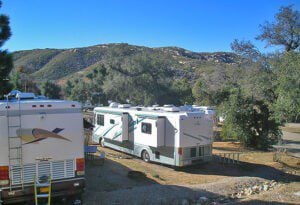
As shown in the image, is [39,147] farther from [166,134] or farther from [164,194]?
[166,134]

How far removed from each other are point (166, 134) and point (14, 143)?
8.70 meters

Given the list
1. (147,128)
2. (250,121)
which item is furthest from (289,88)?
(250,121)

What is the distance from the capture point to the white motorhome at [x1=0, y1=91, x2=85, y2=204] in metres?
8.32

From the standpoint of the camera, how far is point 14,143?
27.5 ft

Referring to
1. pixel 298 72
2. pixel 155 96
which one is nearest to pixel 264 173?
pixel 298 72

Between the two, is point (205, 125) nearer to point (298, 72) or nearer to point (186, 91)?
point (298, 72)

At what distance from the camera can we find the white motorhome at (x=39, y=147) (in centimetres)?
832

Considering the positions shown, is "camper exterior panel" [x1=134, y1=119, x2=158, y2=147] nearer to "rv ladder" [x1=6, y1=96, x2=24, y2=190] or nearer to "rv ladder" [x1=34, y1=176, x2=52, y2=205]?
"rv ladder" [x1=34, y1=176, x2=52, y2=205]

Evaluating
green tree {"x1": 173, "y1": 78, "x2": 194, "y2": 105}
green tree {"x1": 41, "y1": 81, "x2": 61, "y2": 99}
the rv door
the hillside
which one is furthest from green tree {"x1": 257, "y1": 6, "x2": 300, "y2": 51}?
the hillside

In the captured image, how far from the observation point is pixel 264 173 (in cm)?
1623

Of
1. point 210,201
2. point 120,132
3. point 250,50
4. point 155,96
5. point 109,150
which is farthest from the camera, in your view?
point 155,96

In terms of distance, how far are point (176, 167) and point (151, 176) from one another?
2.47 meters

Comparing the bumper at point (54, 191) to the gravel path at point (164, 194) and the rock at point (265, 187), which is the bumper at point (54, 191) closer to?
the gravel path at point (164, 194)

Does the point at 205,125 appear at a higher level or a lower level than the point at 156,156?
higher
